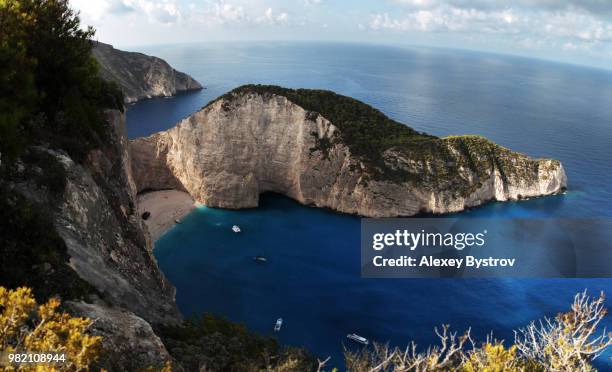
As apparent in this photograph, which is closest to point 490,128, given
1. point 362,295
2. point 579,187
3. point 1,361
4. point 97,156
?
point 579,187

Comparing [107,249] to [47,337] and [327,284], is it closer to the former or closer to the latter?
[47,337]

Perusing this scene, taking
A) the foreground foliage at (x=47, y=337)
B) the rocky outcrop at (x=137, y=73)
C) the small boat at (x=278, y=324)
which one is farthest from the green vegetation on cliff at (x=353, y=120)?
the rocky outcrop at (x=137, y=73)

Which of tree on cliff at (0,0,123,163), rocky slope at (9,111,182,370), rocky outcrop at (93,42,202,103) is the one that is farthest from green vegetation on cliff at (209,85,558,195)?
rocky outcrop at (93,42,202,103)

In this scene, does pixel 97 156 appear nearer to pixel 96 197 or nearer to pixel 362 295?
pixel 96 197

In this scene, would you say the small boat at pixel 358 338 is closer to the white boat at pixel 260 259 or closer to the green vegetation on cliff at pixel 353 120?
the white boat at pixel 260 259

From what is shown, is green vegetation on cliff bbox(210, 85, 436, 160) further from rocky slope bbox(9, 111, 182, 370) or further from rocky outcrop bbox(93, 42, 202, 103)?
rocky outcrop bbox(93, 42, 202, 103)

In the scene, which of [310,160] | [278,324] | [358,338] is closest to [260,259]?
[278,324]
